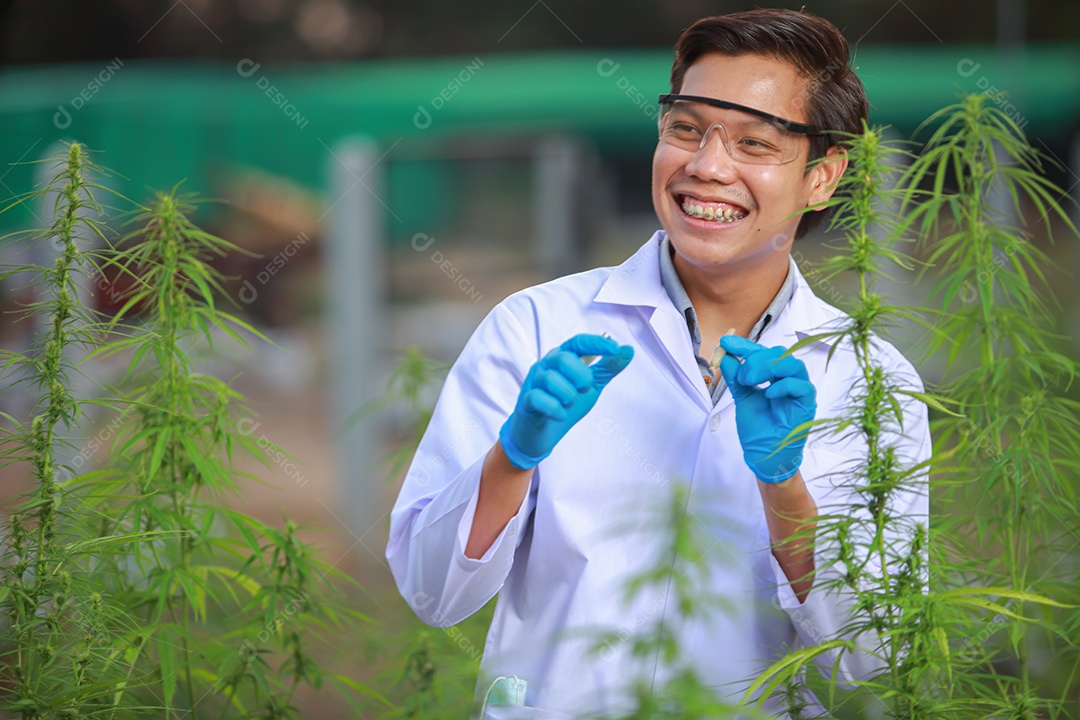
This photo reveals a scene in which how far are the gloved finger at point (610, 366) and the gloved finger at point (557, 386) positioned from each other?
0.20ft

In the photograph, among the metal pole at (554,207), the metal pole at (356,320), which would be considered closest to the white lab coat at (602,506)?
the metal pole at (356,320)

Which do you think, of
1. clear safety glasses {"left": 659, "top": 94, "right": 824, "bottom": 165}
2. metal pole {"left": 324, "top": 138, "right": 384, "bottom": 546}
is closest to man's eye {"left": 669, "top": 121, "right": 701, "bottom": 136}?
clear safety glasses {"left": 659, "top": 94, "right": 824, "bottom": 165}

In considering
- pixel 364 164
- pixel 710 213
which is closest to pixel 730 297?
pixel 710 213

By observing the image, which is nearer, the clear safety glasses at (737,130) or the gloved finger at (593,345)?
the gloved finger at (593,345)

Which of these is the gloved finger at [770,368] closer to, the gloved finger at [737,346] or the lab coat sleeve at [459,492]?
the gloved finger at [737,346]

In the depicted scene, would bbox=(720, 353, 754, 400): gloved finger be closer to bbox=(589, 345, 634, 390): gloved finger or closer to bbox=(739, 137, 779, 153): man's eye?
bbox=(589, 345, 634, 390): gloved finger

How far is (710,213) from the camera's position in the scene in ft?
5.65

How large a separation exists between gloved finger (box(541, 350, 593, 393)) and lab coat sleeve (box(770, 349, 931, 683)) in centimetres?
34

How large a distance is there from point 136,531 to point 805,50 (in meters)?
1.24

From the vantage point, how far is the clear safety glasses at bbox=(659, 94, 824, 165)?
1730 mm

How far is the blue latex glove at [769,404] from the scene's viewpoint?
1495 millimetres

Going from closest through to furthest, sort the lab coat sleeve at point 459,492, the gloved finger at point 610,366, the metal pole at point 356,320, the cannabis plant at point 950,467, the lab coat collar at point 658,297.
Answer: the cannabis plant at point 950,467, the gloved finger at point 610,366, the lab coat sleeve at point 459,492, the lab coat collar at point 658,297, the metal pole at point 356,320

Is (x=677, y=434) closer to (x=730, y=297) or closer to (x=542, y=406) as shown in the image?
(x=730, y=297)

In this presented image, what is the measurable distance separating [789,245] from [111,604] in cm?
117
